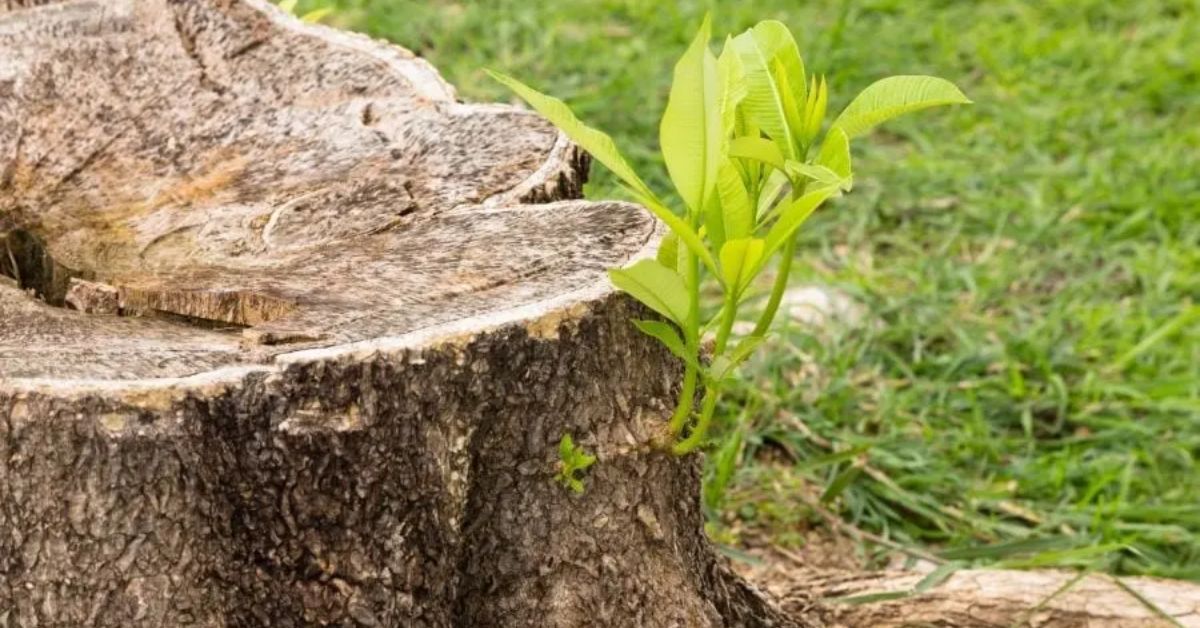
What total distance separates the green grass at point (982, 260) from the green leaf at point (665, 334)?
0.90m

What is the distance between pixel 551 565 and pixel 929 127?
2826 mm

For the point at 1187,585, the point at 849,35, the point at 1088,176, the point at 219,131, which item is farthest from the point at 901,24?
the point at 219,131

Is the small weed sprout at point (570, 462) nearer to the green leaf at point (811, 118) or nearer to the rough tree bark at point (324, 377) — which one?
the rough tree bark at point (324, 377)

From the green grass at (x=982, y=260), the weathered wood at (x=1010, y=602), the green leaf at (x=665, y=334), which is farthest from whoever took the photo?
the green grass at (x=982, y=260)

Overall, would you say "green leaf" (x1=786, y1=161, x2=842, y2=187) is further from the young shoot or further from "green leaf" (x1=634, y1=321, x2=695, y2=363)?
"green leaf" (x1=634, y1=321, x2=695, y2=363)

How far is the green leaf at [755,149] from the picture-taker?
1.42m

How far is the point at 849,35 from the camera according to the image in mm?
4375

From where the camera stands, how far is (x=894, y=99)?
4.76 ft

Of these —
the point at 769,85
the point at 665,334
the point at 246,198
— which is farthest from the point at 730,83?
the point at 246,198

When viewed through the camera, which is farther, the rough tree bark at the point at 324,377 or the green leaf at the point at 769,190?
the green leaf at the point at 769,190

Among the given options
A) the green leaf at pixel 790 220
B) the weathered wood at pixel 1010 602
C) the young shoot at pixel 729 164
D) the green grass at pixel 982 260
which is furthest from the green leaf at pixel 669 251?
the green grass at pixel 982 260

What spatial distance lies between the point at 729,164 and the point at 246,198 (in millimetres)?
629

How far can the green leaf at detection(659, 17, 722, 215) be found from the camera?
54.8 inches

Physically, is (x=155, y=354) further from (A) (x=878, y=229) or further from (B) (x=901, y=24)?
(B) (x=901, y=24)
